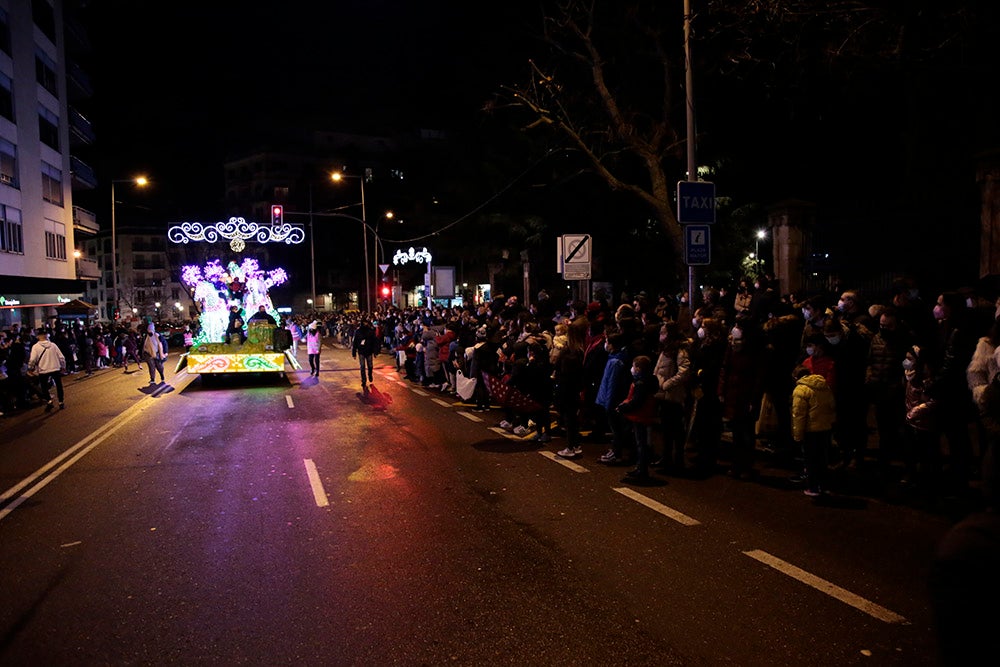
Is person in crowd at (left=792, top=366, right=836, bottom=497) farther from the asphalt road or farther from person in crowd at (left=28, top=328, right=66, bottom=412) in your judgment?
person in crowd at (left=28, top=328, right=66, bottom=412)

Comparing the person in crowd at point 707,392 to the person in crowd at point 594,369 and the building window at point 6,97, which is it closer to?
the person in crowd at point 594,369

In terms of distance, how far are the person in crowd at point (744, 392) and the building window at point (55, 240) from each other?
38057 mm

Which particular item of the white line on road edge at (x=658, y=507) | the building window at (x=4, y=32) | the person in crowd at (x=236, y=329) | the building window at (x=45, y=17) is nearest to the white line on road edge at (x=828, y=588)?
the white line on road edge at (x=658, y=507)

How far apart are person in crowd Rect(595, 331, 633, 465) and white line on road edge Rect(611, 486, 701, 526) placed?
4.18 feet

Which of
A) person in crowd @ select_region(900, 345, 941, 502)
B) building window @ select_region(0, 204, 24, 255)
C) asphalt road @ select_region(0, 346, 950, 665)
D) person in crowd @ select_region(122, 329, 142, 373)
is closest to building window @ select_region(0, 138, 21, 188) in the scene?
building window @ select_region(0, 204, 24, 255)

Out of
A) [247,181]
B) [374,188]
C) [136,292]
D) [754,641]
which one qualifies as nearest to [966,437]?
[754,641]

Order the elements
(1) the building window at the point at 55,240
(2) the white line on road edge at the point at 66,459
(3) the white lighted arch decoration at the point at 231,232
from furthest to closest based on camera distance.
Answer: (1) the building window at the point at 55,240 < (3) the white lighted arch decoration at the point at 231,232 < (2) the white line on road edge at the point at 66,459

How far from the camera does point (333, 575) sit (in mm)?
5426

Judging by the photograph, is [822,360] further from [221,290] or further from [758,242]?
[221,290]

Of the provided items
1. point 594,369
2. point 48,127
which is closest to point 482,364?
point 594,369

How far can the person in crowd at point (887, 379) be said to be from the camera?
25.8ft

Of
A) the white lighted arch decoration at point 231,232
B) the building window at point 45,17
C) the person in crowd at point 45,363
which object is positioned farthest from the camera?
the building window at point 45,17

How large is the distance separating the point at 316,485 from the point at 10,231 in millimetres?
31571

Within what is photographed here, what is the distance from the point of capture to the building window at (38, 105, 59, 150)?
122 feet
